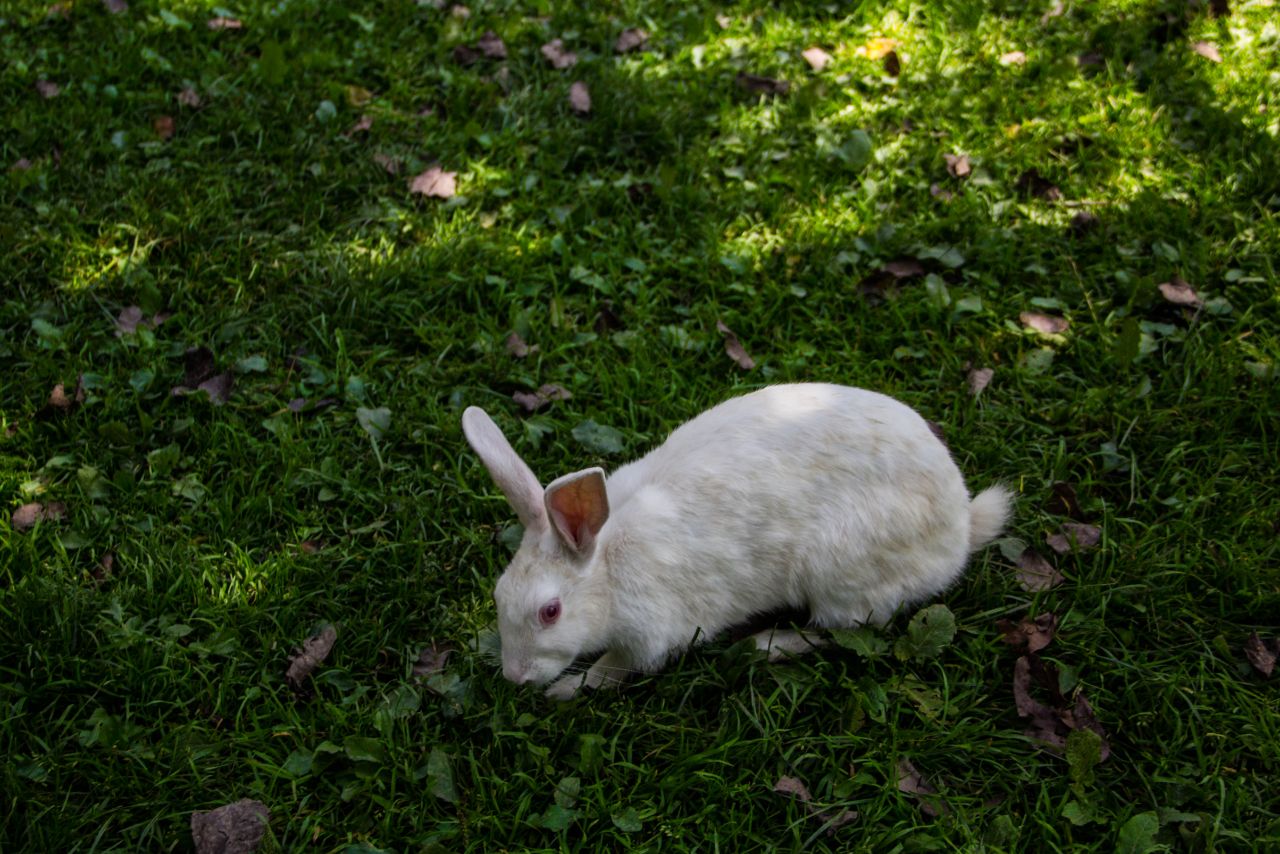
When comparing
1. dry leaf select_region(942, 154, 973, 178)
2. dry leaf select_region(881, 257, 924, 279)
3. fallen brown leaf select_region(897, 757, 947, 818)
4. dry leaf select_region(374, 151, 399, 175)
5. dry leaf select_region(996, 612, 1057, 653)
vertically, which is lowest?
fallen brown leaf select_region(897, 757, 947, 818)

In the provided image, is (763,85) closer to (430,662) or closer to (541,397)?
(541,397)

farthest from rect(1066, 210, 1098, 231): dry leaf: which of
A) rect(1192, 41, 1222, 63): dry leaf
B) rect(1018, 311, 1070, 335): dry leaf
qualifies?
rect(1192, 41, 1222, 63): dry leaf

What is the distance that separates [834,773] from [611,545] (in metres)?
0.89

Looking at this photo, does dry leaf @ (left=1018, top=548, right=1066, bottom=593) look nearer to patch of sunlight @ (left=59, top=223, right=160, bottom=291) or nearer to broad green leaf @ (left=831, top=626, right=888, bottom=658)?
broad green leaf @ (left=831, top=626, right=888, bottom=658)

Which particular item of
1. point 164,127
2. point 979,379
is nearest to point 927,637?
point 979,379

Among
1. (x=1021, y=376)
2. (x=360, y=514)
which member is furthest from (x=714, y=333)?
(x=360, y=514)

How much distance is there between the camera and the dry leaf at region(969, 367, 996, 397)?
12.8ft

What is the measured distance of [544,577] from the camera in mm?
2916

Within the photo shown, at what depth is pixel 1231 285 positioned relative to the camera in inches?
Result: 165

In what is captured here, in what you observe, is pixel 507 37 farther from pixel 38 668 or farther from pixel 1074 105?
pixel 38 668

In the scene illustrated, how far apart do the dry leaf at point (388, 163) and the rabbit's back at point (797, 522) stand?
2491 millimetres

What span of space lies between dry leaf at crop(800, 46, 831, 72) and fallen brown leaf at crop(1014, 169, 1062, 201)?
1.31 metres

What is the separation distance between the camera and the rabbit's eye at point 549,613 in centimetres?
289

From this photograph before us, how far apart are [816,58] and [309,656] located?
13.3 feet
